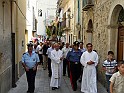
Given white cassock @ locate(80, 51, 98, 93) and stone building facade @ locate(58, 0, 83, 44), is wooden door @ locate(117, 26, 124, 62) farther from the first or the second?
stone building facade @ locate(58, 0, 83, 44)

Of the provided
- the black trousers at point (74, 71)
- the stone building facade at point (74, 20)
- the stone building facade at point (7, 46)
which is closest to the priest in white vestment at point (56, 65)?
the black trousers at point (74, 71)

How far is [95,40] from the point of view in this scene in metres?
13.5

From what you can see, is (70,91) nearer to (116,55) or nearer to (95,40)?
(116,55)

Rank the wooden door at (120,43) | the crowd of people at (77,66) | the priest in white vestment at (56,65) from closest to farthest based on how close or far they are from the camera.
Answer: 1. the crowd of people at (77,66)
2. the wooden door at (120,43)
3. the priest in white vestment at (56,65)

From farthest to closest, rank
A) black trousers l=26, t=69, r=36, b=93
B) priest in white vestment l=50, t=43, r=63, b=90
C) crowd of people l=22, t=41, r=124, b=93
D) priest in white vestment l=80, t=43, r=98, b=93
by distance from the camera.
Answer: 1. priest in white vestment l=50, t=43, r=63, b=90
2. black trousers l=26, t=69, r=36, b=93
3. priest in white vestment l=80, t=43, r=98, b=93
4. crowd of people l=22, t=41, r=124, b=93

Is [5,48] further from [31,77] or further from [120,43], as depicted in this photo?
[120,43]

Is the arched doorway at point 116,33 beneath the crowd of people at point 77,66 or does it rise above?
above

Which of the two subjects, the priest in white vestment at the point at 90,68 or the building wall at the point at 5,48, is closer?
the building wall at the point at 5,48

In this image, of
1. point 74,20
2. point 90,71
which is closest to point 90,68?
point 90,71

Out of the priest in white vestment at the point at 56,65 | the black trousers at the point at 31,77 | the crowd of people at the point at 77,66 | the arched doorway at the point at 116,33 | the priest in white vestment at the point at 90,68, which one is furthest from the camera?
the priest in white vestment at the point at 56,65

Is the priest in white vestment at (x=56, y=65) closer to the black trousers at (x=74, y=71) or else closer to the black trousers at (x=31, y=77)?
the black trousers at (x=74, y=71)

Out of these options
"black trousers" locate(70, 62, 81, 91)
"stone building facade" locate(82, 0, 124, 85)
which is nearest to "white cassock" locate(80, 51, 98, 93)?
"black trousers" locate(70, 62, 81, 91)

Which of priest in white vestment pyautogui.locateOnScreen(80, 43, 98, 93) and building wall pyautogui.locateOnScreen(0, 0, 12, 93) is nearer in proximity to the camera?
building wall pyautogui.locateOnScreen(0, 0, 12, 93)

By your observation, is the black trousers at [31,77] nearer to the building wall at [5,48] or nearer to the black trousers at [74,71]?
the building wall at [5,48]
